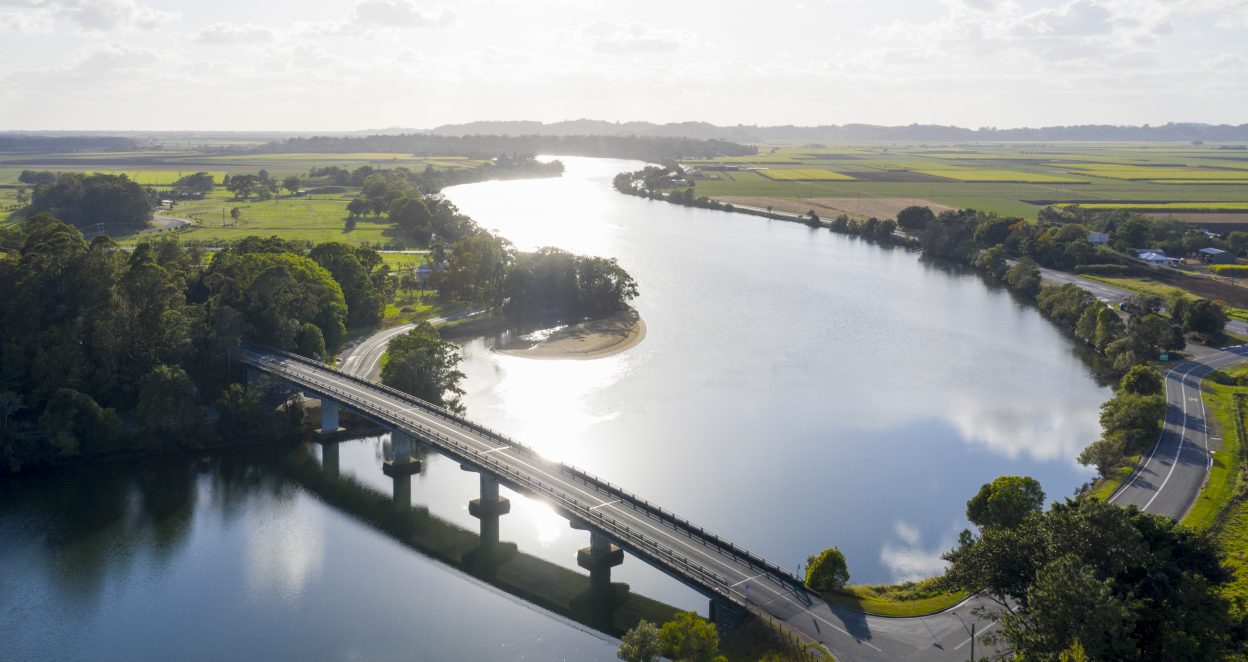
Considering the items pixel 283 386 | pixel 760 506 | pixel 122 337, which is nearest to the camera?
pixel 760 506

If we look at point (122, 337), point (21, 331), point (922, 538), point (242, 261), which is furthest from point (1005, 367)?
point (21, 331)

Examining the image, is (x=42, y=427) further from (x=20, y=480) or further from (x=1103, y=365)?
(x=1103, y=365)

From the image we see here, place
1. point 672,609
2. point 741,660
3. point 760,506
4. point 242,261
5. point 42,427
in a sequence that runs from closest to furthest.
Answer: point 741,660
point 672,609
point 760,506
point 42,427
point 242,261

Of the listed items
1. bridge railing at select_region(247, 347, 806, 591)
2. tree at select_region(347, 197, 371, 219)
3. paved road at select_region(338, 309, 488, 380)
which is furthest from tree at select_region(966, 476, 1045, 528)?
tree at select_region(347, 197, 371, 219)

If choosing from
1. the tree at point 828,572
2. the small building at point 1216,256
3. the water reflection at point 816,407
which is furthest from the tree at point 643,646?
the small building at point 1216,256

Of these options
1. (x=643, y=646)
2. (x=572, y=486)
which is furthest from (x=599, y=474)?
(x=643, y=646)

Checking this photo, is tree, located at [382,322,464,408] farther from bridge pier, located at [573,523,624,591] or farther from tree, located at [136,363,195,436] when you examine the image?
bridge pier, located at [573,523,624,591]
